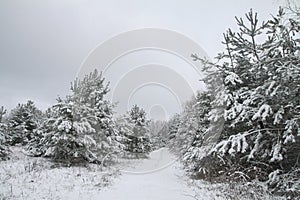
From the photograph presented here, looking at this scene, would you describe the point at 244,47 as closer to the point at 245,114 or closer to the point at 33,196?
the point at 245,114

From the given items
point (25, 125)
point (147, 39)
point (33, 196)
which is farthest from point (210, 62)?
point (25, 125)

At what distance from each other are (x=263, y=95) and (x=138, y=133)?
24.3m

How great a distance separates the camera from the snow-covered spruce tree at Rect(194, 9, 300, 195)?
7680 millimetres

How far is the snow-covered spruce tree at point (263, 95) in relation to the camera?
7.68 meters

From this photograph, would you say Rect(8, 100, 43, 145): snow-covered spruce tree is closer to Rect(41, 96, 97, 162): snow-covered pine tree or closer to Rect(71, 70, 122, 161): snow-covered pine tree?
Rect(71, 70, 122, 161): snow-covered pine tree

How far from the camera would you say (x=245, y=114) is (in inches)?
353

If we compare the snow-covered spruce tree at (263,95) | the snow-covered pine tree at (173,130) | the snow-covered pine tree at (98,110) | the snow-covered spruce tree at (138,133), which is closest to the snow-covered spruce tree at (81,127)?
the snow-covered pine tree at (98,110)

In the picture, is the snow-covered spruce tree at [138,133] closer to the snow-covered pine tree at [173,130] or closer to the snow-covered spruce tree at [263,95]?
the snow-covered pine tree at [173,130]

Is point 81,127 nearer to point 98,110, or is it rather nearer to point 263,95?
point 98,110

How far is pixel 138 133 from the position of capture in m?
31.8

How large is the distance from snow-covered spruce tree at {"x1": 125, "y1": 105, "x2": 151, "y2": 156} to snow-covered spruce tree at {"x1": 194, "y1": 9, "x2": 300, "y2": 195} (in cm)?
1963

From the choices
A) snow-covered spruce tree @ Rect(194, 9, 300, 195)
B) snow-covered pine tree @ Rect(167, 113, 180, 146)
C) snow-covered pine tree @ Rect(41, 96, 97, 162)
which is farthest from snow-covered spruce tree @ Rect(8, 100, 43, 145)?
snow-covered spruce tree @ Rect(194, 9, 300, 195)

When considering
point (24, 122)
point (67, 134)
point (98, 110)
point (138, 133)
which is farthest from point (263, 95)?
point (24, 122)

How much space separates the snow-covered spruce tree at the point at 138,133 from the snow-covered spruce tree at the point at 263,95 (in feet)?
64.4
